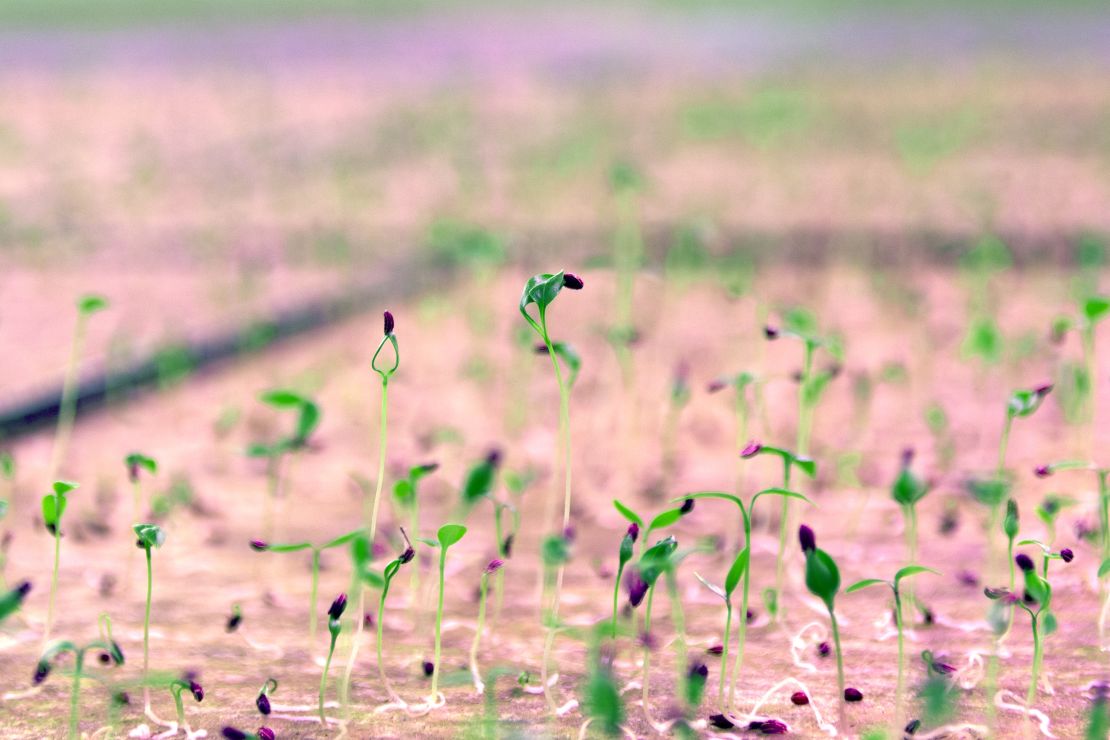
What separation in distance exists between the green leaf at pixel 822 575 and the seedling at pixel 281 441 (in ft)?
2.65

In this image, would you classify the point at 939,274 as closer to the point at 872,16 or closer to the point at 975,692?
the point at 975,692

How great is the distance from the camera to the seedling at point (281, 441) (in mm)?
1825

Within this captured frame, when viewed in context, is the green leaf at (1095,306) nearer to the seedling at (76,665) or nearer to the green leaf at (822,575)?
the green leaf at (822,575)

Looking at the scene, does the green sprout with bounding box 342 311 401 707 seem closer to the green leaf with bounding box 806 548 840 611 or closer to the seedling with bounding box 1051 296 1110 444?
the green leaf with bounding box 806 548 840 611

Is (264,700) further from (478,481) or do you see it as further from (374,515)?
(478,481)

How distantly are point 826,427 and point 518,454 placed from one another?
741mm

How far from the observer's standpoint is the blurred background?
14.3 ft

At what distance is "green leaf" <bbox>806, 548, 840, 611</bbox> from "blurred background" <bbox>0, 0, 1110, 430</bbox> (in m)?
1.16

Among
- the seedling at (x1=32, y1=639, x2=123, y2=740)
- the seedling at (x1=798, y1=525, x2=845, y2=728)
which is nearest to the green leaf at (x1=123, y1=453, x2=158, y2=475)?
the seedling at (x1=32, y1=639, x2=123, y2=740)

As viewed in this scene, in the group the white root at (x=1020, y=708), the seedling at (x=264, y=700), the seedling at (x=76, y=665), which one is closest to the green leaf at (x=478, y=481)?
the seedling at (x=264, y=700)

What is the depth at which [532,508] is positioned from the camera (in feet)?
8.30

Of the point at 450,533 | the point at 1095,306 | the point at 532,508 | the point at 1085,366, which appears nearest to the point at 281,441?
the point at 532,508

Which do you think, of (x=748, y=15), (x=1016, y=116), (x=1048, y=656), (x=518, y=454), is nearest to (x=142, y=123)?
(x=1016, y=116)

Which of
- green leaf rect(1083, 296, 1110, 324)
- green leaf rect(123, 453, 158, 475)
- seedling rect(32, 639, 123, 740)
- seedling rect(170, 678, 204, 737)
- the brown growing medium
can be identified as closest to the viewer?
seedling rect(32, 639, 123, 740)
